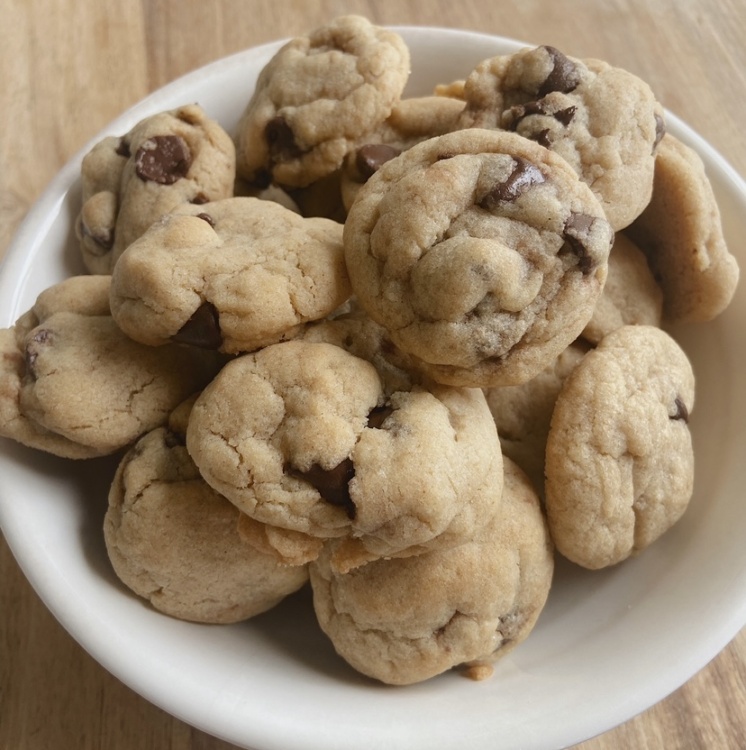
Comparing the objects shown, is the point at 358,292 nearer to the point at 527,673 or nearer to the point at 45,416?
the point at 45,416

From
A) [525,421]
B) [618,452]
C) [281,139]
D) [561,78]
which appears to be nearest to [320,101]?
[281,139]

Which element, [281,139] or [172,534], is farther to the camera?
[281,139]

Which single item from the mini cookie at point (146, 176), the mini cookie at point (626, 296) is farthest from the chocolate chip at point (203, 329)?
the mini cookie at point (626, 296)

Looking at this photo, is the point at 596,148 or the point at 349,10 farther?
the point at 349,10

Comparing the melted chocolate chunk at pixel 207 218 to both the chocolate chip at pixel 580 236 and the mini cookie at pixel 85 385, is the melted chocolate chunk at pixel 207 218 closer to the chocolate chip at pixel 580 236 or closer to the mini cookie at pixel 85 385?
the mini cookie at pixel 85 385

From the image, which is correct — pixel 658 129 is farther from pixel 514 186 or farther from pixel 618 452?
pixel 618 452

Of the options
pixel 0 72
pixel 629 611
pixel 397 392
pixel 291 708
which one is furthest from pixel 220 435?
pixel 0 72
